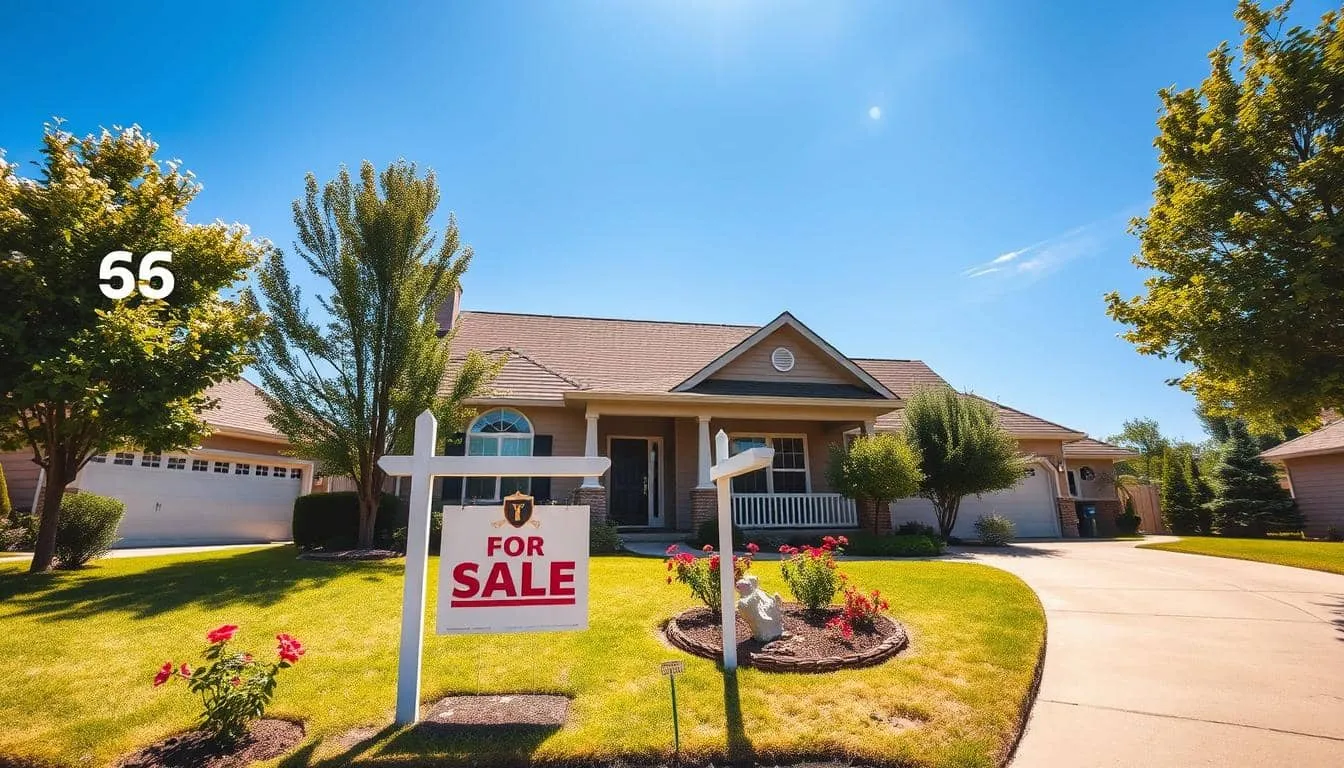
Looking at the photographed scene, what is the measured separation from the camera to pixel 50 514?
8.15 metres

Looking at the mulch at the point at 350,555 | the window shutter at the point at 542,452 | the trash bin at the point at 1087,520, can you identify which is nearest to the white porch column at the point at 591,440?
the window shutter at the point at 542,452

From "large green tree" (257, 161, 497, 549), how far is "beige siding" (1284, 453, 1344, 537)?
25.5 m

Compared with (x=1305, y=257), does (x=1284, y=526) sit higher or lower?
lower

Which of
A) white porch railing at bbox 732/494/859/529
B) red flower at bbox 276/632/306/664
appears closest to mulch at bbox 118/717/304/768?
red flower at bbox 276/632/306/664

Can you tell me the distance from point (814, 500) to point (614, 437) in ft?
17.7

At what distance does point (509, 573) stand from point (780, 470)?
12243 millimetres

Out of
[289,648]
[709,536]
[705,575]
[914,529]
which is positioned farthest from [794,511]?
[289,648]

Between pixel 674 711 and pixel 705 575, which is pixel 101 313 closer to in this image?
pixel 705 575

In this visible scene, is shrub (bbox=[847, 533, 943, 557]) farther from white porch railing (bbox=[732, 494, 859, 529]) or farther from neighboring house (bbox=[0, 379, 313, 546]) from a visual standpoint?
neighboring house (bbox=[0, 379, 313, 546])

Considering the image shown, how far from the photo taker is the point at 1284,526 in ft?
60.2

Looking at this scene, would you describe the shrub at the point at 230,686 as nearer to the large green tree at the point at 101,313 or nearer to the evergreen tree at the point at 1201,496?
the large green tree at the point at 101,313

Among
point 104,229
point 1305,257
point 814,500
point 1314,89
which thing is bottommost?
point 814,500

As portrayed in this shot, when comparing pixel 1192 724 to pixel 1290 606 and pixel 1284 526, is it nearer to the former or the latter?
pixel 1290 606

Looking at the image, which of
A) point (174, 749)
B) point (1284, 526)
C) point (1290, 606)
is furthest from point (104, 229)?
point (1284, 526)
